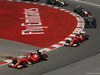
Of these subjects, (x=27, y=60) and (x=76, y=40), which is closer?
(x=27, y=60)

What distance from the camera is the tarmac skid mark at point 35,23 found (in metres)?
28.0

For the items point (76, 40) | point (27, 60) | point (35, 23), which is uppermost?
point (76, 40)

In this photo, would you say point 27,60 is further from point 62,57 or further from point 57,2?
point 57,2

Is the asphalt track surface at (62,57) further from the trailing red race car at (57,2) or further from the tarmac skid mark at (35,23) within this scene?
the trailing red race car at (57,2)

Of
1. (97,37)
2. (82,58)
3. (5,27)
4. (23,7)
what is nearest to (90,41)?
(97,37)

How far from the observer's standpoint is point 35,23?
33.7 m

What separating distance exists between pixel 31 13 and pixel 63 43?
13306 millimetres

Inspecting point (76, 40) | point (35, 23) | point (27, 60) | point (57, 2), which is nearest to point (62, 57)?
point (27, 60)

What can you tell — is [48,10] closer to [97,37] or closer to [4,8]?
[4,8]

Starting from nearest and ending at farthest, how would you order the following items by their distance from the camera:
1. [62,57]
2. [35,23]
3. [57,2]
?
1. [62,57]
2. [35,23]
3. [57,2]

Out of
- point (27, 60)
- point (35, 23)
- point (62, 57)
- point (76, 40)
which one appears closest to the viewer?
point (27, 60)

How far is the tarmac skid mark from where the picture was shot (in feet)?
92.0

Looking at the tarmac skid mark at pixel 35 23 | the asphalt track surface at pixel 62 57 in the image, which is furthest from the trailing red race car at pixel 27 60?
the tarmac skid mark at pixel 35 23

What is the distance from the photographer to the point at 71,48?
24.6m
